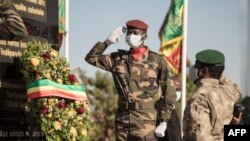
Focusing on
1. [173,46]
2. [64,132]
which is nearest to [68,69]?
[64,132]

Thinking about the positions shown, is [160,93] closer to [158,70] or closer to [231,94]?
[158,70]

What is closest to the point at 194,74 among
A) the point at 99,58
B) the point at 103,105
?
the point at 99,58

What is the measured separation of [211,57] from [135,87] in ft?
6.04

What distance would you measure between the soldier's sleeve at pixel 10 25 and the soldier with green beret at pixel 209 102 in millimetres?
1946

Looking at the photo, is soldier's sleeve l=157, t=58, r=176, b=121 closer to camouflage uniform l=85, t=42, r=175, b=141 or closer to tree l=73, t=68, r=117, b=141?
camouflage uniform l=85, t=42, r=175, b=141

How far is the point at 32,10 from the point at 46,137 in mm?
1554

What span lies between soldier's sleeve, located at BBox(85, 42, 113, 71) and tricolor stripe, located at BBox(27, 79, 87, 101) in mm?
740

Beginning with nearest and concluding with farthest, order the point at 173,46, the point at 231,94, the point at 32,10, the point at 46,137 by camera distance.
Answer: the point at 231,94 < the point at 46,137 < the point at 32,10 < the point at 173,46

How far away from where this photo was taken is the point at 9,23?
7.36m

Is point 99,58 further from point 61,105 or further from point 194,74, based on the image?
point 194,74

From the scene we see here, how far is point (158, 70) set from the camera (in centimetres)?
816

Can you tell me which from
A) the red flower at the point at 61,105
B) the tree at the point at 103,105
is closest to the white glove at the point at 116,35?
the red flower at the point at 61,105

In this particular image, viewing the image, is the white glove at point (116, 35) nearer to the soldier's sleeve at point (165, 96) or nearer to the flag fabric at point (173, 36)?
the soldier's sleeve at point (165, 96)

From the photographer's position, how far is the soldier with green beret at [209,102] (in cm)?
591
